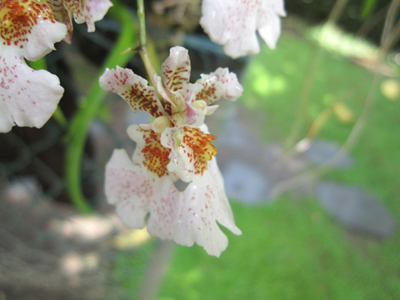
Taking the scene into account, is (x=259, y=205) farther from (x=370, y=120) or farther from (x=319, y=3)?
(x=370, y=120)

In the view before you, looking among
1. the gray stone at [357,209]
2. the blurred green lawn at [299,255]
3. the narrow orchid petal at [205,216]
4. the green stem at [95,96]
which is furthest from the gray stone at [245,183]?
the narrow orchid petal at [205,216]

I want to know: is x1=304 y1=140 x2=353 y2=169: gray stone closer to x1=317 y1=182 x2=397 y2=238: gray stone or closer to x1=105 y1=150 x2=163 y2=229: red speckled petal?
x1=317 y1=182 x2=397 y2=238: gray stone

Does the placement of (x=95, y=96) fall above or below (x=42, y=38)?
below

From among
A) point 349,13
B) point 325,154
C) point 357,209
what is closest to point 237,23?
point 349,13

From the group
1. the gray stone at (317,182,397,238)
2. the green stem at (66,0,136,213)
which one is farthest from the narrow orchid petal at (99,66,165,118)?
the gray stone at (317,182,397,238)

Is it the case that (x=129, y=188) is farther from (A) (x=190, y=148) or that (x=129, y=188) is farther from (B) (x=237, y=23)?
(B) (x=237, y=23)

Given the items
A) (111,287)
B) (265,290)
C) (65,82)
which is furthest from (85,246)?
(65,82)
